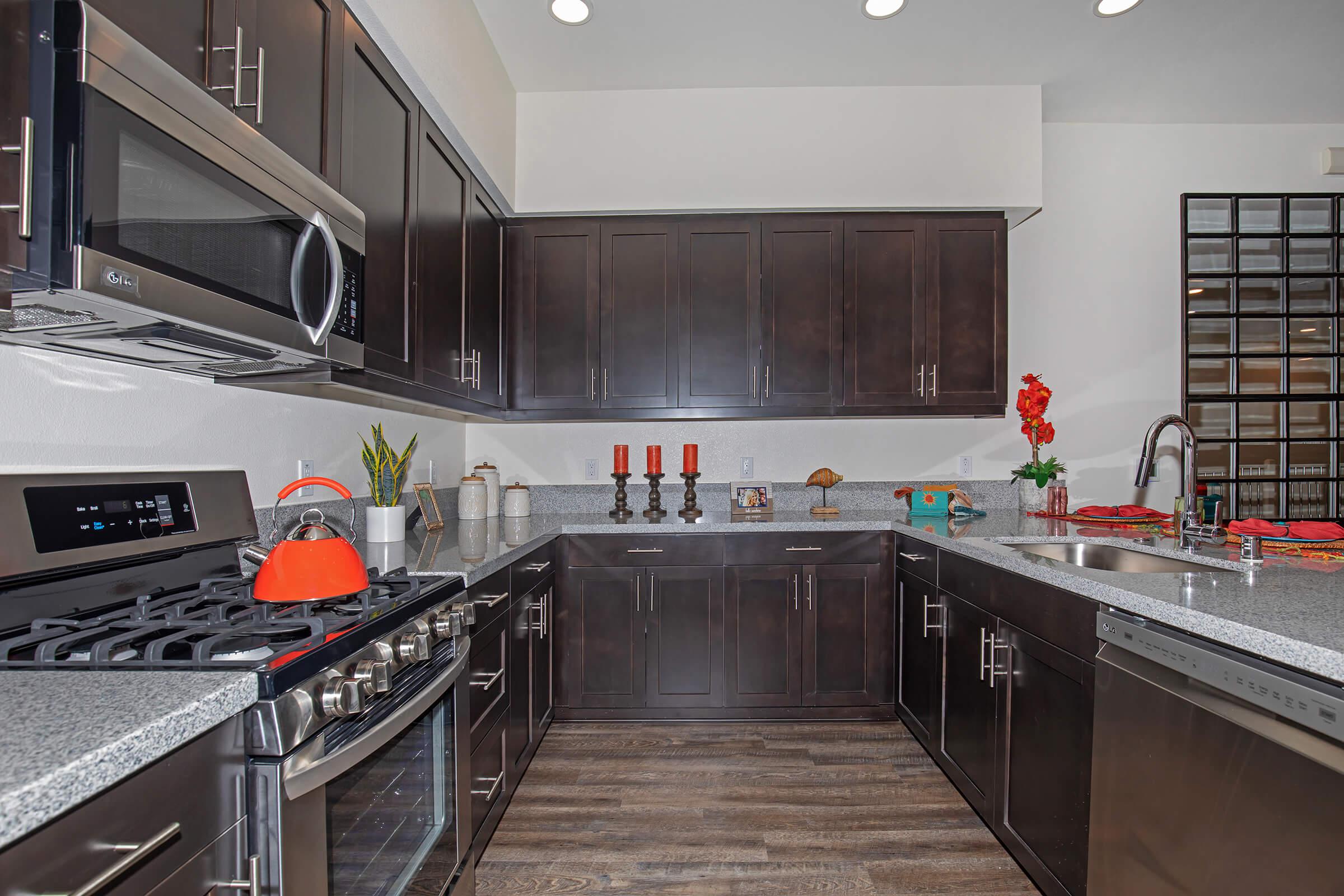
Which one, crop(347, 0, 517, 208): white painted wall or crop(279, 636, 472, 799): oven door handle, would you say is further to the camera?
crop(347, 0, 517, 208): white painted wall

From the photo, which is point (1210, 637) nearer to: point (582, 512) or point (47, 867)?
point (47, 867)

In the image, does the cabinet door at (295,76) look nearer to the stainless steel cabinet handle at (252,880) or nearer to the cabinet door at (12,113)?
the cabinet door at (12,113)

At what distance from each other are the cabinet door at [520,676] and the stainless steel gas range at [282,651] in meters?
0.49

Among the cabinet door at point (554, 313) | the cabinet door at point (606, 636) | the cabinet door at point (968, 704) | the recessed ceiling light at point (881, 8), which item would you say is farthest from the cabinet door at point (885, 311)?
the cabinet door at point (606, 636)

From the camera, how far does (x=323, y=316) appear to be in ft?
4.56

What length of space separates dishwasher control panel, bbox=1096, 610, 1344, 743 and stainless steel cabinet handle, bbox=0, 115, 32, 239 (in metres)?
1.92

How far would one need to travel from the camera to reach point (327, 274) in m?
1.40

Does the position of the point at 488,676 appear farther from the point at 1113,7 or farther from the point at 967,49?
the point at 1113,7

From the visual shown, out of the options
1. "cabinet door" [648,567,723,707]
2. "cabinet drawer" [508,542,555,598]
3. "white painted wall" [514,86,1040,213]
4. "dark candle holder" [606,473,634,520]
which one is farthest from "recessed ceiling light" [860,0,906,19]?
"cabinet drawer" [508,542,555,598]

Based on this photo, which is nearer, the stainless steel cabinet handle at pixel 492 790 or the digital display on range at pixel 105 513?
the digital display on range at pixel 105 513

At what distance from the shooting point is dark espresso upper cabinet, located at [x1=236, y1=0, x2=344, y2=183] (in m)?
1.26

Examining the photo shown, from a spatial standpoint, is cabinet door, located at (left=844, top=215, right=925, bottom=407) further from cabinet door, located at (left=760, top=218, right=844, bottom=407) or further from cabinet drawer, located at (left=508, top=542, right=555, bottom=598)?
cabinet drawer, located at (left=508, top=542, right=555, bottom=598)

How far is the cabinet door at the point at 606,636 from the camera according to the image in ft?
9.42

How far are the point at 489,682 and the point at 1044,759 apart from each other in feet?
5.08
